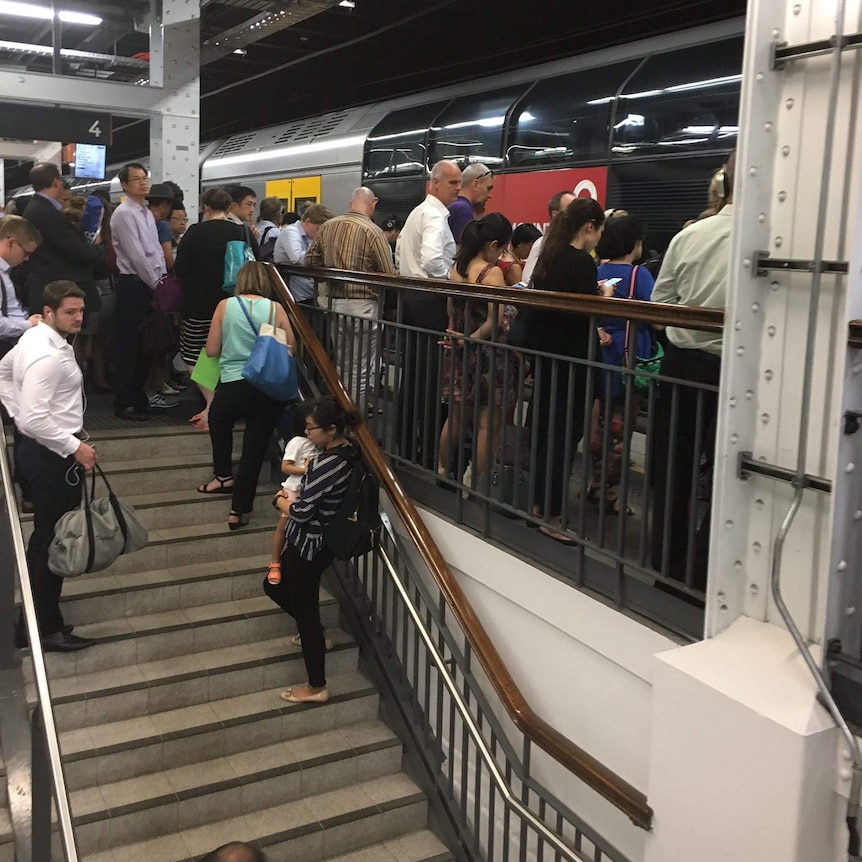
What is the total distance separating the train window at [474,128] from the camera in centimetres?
684

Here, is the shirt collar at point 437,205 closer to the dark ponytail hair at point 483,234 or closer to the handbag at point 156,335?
the dark ponytail hair at point 483,234

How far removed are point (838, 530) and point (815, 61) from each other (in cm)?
109

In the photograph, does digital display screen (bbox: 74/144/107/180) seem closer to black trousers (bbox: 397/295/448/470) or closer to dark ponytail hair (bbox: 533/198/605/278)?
black trousers (bbox: 397/295/448/470)

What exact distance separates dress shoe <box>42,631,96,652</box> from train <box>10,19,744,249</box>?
3795 millimetres

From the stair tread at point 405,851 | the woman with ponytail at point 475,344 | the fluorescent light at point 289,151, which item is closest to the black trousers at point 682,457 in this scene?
the woman with ponytail at point 475,344

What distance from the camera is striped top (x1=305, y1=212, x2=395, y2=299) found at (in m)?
4.70

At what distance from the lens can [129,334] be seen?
5168 millimetres

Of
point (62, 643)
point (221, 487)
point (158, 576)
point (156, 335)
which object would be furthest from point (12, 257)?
point (62, 643)

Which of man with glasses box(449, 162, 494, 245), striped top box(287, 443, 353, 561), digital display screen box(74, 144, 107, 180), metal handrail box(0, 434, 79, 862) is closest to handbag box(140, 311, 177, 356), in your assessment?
man with glasses box(449, 162, 494, 245)

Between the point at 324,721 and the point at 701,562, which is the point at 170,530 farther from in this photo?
the point at 701,562

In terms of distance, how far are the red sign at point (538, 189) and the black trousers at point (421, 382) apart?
6.97 ft

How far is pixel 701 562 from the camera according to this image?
2.96m

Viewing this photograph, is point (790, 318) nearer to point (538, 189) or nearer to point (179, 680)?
point (179, 680)

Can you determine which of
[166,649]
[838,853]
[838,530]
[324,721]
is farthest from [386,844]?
[838,530]
